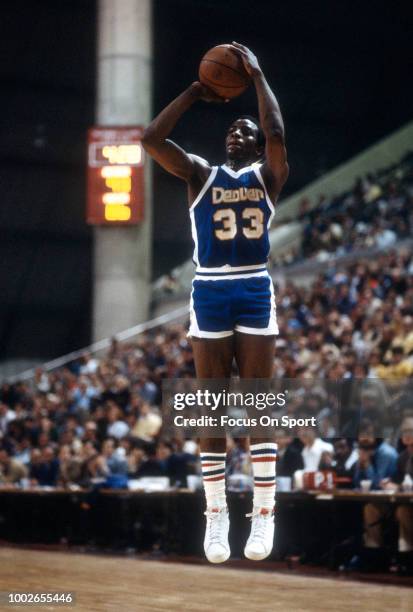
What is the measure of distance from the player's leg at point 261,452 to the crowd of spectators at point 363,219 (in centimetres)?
1456

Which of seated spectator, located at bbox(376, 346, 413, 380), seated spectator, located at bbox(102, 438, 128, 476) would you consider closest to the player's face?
seated spectator, located at bbox(376, 346, 413, 380)

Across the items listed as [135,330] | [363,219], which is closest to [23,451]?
[135,330]

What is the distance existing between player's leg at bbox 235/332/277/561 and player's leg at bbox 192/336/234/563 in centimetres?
9

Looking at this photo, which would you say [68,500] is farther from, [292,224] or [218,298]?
[292,224]

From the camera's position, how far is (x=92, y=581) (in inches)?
350

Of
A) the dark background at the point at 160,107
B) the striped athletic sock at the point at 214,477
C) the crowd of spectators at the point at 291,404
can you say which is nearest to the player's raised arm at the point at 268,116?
the striped athletic sock at the point at 214,477

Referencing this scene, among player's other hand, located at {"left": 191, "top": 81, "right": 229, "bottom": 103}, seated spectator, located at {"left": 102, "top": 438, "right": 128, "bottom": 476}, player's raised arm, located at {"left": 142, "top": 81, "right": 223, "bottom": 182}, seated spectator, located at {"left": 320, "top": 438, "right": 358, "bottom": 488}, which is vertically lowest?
seated spectator, located at {"left": 320, "top": 438, "right": 358, "bottom": 488}

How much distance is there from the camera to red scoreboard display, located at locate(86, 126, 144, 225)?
21.8 metres

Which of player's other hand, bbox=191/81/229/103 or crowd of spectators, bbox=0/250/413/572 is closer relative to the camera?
player's other hand, bbox=191/81/229/103

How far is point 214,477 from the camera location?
6121 mm

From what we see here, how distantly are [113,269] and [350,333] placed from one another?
852cm

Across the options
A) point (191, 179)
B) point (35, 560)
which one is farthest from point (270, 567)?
point (191, 179)

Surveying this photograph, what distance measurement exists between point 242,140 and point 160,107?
2330 centimetres

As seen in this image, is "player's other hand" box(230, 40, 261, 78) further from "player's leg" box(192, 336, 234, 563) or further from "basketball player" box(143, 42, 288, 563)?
"player's leg" box(192, 336, 234, 563)
